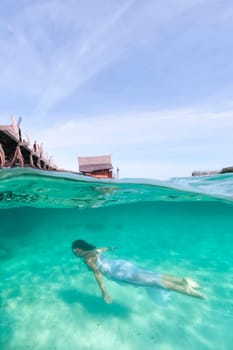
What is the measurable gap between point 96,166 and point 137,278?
60.9ft

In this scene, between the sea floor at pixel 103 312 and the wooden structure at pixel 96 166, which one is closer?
the sea floor at pixel 103 312

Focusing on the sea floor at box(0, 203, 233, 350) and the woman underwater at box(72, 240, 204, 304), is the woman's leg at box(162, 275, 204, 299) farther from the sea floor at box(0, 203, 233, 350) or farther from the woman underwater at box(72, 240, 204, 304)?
the sea floor at box(0, 203, 233, 350)

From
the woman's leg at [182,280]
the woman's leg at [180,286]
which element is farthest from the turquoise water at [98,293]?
the woman's leg at [182,280]

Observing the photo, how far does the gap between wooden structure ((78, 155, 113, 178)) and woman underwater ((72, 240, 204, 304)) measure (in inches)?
647

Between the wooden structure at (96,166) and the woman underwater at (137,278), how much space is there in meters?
16.4

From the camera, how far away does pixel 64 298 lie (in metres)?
8.39

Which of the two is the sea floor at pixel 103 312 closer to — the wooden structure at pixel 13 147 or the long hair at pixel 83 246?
the long hair at pixel 83 246

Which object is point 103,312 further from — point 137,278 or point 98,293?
point 137,278

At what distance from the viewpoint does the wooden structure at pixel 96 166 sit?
24.0 metres

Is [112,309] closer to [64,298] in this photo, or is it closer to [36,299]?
[64,298]

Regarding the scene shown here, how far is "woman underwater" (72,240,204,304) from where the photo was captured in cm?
579

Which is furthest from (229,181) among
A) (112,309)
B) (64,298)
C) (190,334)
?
(64,298)

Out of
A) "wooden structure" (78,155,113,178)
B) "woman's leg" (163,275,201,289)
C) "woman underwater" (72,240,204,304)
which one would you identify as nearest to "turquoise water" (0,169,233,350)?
"woman underwater" (72,240,204,304)

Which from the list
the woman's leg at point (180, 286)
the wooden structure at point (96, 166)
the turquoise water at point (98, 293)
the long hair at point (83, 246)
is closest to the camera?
the woman's leg at point (180, 286)
